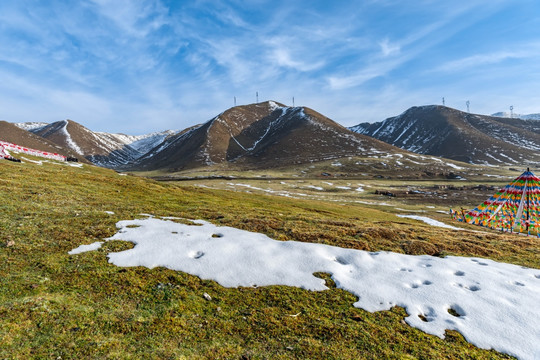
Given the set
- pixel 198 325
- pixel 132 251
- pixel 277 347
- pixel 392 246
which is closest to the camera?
pixel 277 347

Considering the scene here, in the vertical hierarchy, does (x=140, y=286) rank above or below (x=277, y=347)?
above

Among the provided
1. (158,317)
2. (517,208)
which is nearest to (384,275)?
(158,317)

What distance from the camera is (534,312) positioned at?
10.4 meters

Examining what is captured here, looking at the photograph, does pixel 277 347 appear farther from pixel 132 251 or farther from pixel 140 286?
pixel 132 251

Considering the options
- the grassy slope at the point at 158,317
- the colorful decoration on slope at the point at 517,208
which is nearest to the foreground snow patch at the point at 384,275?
the grassy slope at the point at 158,317

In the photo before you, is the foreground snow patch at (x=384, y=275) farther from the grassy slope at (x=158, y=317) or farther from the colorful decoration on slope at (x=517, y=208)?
the colorful decoration on slope at (x=517, y=208)

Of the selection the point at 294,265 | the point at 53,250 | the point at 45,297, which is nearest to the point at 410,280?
the point at 294,265

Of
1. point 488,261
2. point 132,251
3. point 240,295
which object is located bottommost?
point 488,261

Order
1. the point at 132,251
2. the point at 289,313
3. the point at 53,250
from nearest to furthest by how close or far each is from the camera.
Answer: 1. the point at 289,313
2. the point at 53,250
3. the point at 132,251

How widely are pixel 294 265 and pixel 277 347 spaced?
597cm

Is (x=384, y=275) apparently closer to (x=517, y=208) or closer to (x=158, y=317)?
(x=158, y=317)

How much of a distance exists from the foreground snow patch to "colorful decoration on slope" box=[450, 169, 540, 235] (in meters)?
36.8

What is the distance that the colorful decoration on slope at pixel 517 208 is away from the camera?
135ft

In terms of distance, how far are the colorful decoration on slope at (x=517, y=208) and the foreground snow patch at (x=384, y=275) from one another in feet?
121
